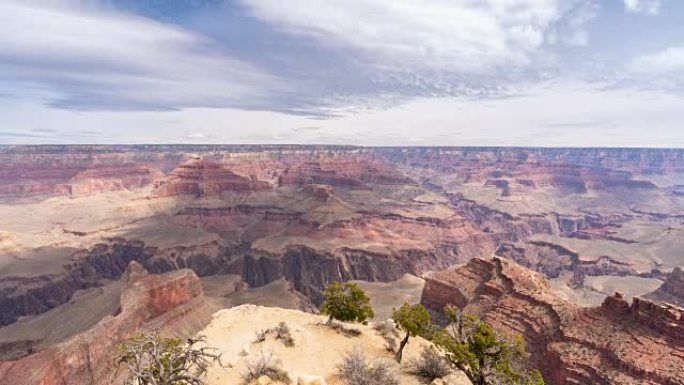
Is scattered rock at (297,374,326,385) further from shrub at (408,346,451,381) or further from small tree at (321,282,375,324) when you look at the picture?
small tree at (321,282,375,324)

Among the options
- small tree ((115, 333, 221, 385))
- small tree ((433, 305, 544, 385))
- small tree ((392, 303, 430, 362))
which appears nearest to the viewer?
small tree ((115, 333, 221, 385))

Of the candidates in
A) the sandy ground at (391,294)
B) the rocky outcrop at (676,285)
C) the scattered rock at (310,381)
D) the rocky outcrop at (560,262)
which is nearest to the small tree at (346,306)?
the scattered rock at (310,381)

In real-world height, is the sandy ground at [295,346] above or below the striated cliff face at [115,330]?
above

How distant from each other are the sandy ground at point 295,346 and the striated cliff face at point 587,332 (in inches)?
671

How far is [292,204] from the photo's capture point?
196500 millimetres

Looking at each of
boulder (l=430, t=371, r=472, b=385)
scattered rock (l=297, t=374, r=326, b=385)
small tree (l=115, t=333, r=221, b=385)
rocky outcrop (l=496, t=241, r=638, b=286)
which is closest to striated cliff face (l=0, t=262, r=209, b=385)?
small tree (l=115, t=333, r=221, b=385)

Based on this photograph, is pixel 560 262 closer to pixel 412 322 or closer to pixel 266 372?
pixel 412 322

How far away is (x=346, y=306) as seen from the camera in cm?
3631

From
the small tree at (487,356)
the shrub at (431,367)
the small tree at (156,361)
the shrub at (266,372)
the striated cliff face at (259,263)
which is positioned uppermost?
the small tree at (156,361)

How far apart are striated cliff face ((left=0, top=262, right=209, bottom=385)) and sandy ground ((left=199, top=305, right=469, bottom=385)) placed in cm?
1770

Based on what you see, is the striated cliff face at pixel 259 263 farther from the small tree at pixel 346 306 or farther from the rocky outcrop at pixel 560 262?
the small tree at pixel 346 306

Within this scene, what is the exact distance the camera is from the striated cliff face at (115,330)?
48594mm

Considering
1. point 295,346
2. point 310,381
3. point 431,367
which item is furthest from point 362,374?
point 295,346

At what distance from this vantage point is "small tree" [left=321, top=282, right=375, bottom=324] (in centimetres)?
3622
